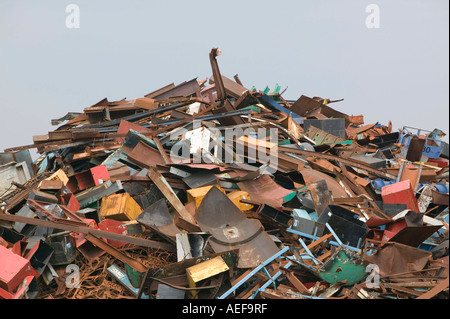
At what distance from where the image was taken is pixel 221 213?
8.05 metres

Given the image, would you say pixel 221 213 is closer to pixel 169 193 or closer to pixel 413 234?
pixel 169 193

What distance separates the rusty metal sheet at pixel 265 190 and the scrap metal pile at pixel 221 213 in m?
0.03

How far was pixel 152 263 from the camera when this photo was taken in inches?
290

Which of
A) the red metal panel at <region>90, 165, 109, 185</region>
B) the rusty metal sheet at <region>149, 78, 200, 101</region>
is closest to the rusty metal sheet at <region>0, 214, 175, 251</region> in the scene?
the red metal panel at <region>90, 165, 109, 185</region>

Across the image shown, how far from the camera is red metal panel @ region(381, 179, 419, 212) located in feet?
29.6

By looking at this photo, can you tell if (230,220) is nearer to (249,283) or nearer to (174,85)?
(249,283)

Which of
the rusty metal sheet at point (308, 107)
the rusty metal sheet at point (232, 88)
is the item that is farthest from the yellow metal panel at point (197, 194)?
the rusty metal sheet at point (308, 107)

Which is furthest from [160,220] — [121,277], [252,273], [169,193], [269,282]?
[269,282]

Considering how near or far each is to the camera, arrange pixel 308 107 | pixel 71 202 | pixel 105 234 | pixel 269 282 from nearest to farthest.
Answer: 1. pixel 269 282
2. pixel 105 234
3. pixel 71 202
4. pixel 308 107

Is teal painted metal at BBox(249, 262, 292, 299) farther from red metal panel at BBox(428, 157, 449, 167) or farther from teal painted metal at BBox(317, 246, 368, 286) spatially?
red metal panel at BBox(428, 157, 449, 167)

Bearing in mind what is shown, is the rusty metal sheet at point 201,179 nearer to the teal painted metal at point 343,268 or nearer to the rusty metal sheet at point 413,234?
the teal painted metal at point 343,268

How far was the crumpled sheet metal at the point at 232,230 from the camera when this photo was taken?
7336 mm

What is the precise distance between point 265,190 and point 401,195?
8.12 feet

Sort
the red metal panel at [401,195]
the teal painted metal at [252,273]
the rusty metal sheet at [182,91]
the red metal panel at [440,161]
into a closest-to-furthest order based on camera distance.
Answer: the teal painted metal at [252,273] < the red metal panel at [401,195] < the red metal panel at [440,161] < the rusty metal sheet at [182,91]
